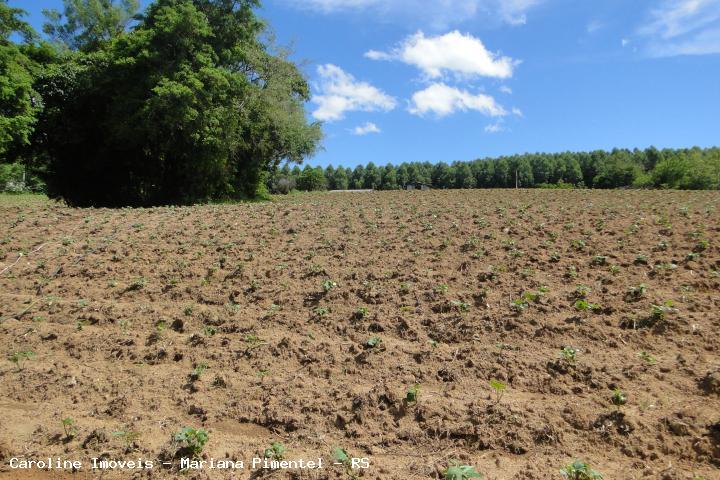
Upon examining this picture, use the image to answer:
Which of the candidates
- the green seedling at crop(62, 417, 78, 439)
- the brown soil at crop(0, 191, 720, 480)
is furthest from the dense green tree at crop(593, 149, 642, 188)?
the green seedling at crop(62, 417, 78, 439)

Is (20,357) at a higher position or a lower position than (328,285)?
lower

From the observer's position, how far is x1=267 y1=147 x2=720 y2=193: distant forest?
55.4 meters

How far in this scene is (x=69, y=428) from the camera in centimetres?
368

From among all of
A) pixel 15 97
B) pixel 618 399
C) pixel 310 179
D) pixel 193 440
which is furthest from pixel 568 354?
pixel 310 179

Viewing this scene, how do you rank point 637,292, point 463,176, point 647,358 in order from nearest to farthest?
point 647,358 → point 637,292 → point 463,176

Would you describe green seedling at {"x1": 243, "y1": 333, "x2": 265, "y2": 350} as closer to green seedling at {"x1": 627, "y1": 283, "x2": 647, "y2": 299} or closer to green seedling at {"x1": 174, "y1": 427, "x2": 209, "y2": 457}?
green seedling at {"x1": 174, "y1": 427, "x2": 209, "y2": 457}

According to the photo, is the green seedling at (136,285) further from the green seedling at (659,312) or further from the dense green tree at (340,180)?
the dense green tree at (340,180)

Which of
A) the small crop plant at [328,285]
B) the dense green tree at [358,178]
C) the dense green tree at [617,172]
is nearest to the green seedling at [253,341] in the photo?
the small crop plant at [328,285]

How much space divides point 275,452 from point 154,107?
15939mm

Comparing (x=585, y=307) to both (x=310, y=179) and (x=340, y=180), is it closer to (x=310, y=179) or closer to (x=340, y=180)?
(x=310, y=179)

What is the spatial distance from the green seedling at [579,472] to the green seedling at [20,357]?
5324 millimetres

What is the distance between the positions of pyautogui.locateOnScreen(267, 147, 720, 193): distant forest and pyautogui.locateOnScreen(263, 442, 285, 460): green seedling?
1908 inches

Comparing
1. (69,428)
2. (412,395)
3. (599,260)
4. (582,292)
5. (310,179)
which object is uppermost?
(310,179)

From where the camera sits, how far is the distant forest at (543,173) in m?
55.4
